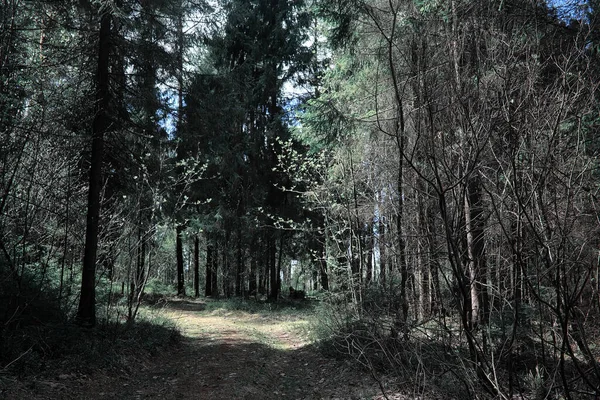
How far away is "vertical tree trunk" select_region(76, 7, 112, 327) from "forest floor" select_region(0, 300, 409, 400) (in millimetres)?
1552

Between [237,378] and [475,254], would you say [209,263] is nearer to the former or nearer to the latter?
[237,378]

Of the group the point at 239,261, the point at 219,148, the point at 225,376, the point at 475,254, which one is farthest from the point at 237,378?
the point at 239,261

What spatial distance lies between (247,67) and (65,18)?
11.0 m

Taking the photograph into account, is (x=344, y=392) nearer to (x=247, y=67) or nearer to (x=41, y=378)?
(x=41, y=378)

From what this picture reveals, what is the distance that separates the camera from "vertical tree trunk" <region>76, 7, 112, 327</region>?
750 cm

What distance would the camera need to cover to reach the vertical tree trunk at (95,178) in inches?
295

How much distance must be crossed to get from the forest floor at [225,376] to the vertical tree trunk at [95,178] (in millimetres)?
1552

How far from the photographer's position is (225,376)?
6746 mm

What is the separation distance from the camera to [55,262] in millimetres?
8484

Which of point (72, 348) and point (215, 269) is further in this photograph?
point (215, 269)

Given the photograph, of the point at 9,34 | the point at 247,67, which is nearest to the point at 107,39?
the point at 9,34

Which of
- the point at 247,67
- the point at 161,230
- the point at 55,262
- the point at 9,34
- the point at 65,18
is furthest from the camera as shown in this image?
the point at 247,67

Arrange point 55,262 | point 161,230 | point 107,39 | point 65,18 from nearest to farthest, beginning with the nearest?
point 65,18 → point 107,39 → point 55,262 → point 161,230

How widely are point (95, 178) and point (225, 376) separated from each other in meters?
4.59
